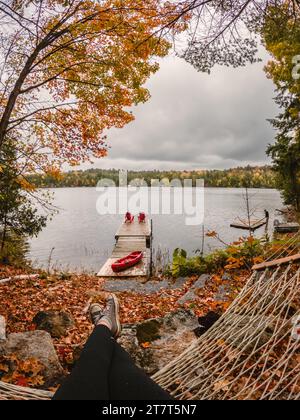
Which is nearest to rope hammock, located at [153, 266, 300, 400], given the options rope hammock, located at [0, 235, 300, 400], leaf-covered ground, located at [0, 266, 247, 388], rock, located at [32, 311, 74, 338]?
rope hammock, located at [0, 235, 300, 400]

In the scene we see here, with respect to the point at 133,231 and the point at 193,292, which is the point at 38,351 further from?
the point at 133,231

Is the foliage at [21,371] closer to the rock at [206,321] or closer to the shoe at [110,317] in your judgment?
the shoe at [110,317]

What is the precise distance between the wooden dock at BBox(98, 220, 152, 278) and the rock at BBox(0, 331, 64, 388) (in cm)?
839

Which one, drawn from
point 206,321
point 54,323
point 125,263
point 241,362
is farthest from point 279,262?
point 125,263

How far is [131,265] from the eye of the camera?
12.7m

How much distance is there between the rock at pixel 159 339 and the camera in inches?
123

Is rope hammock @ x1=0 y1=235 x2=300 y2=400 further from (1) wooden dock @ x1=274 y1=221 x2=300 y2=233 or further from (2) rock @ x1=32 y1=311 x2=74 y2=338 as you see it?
(1) wooden dock @ x1=274 y1=221 x2=300 y2=233

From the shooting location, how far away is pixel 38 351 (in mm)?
3227

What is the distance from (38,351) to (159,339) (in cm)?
140

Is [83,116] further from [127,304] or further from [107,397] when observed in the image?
[107,397]

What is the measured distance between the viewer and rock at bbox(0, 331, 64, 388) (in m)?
2.99

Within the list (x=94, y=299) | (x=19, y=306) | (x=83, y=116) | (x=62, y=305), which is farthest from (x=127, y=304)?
(x=83, y=116)

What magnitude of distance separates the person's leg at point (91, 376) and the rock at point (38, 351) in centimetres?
137
